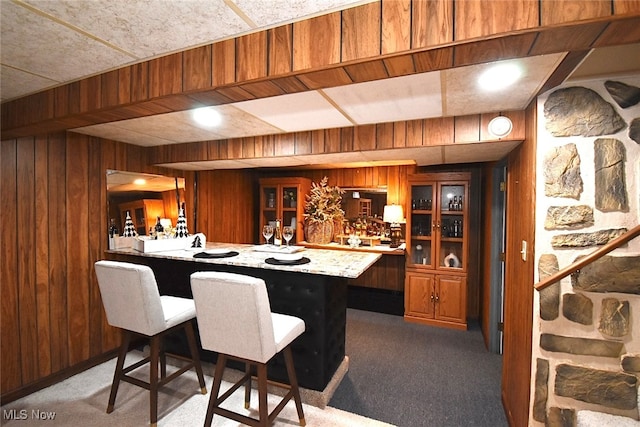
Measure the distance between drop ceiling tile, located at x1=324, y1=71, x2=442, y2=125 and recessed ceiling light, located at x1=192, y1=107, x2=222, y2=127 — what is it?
90 centimetres

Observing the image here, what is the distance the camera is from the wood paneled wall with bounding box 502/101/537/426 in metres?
1.68

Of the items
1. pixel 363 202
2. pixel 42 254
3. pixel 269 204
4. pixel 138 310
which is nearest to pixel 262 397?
pixel 138 310

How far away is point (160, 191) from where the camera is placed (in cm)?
337

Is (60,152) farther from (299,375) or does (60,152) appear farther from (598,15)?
(598,15)

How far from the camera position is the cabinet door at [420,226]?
3920 mm

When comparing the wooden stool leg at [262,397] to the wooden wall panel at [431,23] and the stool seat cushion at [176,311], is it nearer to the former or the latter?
the stool seat cushion at [176,311]

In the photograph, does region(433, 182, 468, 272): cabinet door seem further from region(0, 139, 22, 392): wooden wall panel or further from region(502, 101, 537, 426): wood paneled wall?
region(0, 139, 22, 392): wooden wall panel

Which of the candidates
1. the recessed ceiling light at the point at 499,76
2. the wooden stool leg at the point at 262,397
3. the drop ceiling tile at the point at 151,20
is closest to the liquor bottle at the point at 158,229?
the wooden stool leg at the point at 262,397

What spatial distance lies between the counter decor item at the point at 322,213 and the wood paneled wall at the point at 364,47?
10.2ft

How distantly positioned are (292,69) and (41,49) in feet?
3.84

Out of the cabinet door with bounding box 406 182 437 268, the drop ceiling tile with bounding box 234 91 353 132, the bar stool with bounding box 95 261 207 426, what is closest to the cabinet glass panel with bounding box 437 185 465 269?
the cabinet door with bounding box 406 182 437 268

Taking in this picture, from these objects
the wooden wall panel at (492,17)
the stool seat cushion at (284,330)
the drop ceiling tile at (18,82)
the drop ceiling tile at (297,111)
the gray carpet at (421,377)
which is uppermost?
the drop ceiling tile at (18,82)

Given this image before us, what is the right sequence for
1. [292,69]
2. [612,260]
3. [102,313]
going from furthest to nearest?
[102,313] < [612,260] < [292,69]

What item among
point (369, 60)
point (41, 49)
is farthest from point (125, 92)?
point (369, 60)
